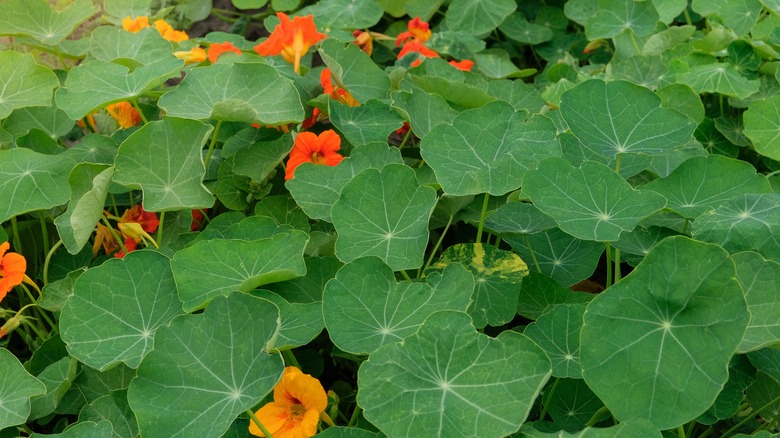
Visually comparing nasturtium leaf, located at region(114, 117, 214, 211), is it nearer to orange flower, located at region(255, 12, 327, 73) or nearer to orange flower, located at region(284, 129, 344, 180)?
orange flower, located at region(284, 129, 344, 180)

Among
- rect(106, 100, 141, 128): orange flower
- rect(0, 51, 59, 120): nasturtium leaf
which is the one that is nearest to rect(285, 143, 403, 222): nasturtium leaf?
rect(106, 100, 141, 128): orange flower

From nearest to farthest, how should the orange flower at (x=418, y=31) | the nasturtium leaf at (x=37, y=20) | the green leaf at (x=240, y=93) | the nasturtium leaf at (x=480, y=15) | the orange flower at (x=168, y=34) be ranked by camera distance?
the green leaf at (x=240, y=93) → the nasturtium leaf at (x=37, y=20) → the orange flower at (x=168, y=34) → the orange flower at (x=418, y=31) → the nasturtium leaf at (x=480, y=15)

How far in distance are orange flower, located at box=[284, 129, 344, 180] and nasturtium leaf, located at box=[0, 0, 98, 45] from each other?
83cm

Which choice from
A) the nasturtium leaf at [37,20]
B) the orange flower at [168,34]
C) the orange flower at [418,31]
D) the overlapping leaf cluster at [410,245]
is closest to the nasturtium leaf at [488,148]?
the overlapping leaf cluster at [410,245]

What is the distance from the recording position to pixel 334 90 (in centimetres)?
189

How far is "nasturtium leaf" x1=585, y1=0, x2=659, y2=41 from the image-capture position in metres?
2.30

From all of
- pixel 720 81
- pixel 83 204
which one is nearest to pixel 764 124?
pixel 720 81

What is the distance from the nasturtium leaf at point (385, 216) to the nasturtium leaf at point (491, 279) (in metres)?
0.08

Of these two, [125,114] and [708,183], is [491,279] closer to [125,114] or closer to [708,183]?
[708,183]

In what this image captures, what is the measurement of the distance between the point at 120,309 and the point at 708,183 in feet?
3.50

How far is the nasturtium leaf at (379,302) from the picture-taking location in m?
1.22

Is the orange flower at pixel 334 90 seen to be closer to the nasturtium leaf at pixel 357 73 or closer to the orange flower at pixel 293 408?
the nasturtium leaf at pixel 357 73

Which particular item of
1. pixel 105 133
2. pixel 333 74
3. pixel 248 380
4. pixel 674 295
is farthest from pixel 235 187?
pixel 674 295

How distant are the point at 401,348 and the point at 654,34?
1.48 m
